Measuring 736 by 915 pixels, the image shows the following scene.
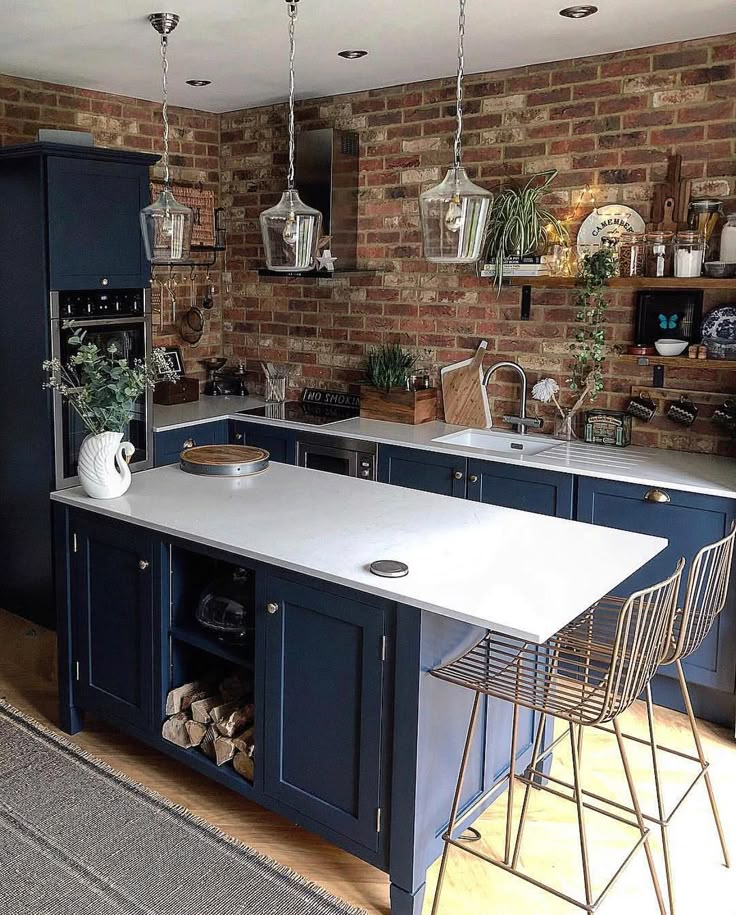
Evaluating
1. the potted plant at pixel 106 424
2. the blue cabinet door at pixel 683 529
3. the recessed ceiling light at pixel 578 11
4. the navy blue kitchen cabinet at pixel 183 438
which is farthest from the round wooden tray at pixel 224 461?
the recessed ceiling light at pixel 578 11

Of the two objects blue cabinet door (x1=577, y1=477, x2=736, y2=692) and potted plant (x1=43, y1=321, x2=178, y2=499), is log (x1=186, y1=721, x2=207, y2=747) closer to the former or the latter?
potted plant (x1=43, y1=321, x2=178, y2=499)

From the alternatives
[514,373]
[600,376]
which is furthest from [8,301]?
[600,376]

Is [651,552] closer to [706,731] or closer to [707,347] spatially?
[706,731]

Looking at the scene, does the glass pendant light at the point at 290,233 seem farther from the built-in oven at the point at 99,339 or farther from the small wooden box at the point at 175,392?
the small wooden box at the point at 175,392

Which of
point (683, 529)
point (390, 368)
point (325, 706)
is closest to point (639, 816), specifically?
point (325, 706)

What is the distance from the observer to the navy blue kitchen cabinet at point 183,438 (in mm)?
4539

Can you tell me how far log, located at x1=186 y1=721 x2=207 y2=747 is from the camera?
113 inches

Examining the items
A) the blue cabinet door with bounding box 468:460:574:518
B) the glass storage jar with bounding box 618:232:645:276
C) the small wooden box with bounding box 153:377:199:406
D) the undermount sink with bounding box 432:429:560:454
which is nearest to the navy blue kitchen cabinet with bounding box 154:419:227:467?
the small wooden box with bounding box 153:377:199:406

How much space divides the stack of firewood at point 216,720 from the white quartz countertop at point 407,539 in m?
0.59

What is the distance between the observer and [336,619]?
2.43 m

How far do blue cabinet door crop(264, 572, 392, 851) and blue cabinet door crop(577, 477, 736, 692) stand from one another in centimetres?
156

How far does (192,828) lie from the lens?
9.11ft

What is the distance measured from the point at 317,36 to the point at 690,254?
1763mm

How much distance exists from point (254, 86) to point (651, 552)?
333cm
